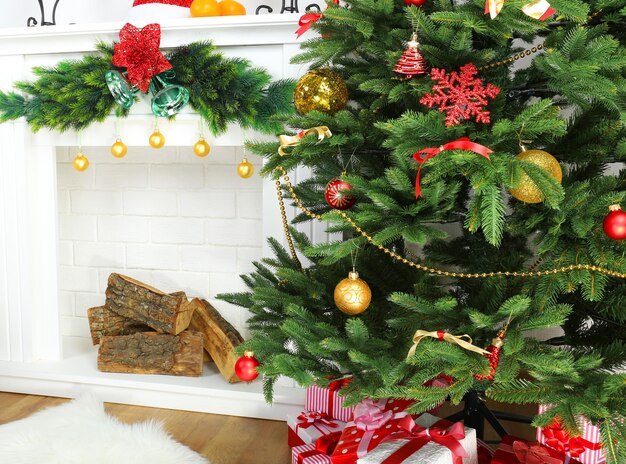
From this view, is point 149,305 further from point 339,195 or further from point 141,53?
point 339,195

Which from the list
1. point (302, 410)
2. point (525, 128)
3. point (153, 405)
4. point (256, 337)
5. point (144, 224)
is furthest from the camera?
point (144, 224)

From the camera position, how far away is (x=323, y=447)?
4.47 feet

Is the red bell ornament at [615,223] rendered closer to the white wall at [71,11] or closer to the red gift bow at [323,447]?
the red gift bow at [323,447]

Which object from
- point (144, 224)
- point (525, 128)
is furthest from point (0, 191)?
point (525, 128)

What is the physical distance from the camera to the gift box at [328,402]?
1.49 m

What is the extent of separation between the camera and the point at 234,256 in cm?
219

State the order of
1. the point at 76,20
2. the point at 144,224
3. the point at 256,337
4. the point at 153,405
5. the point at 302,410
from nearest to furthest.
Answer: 1. the point at 256,337
2. the point at 302,410
3. the point at 153,405
4. the point at 76,20
5. the point at 144,224

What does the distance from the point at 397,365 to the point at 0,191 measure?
55.8 inches

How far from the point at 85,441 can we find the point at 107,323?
0.55 m

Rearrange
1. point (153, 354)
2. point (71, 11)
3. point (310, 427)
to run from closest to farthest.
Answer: point (310, 427), point (153, 354), point (71, 11)

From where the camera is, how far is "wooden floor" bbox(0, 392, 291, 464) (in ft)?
5.19

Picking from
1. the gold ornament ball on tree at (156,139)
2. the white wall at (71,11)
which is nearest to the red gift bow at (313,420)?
the gold ornament ball on tree at (156,139)

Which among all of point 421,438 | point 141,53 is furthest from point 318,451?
point 141,53

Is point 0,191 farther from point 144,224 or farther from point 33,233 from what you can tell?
point 144,224
